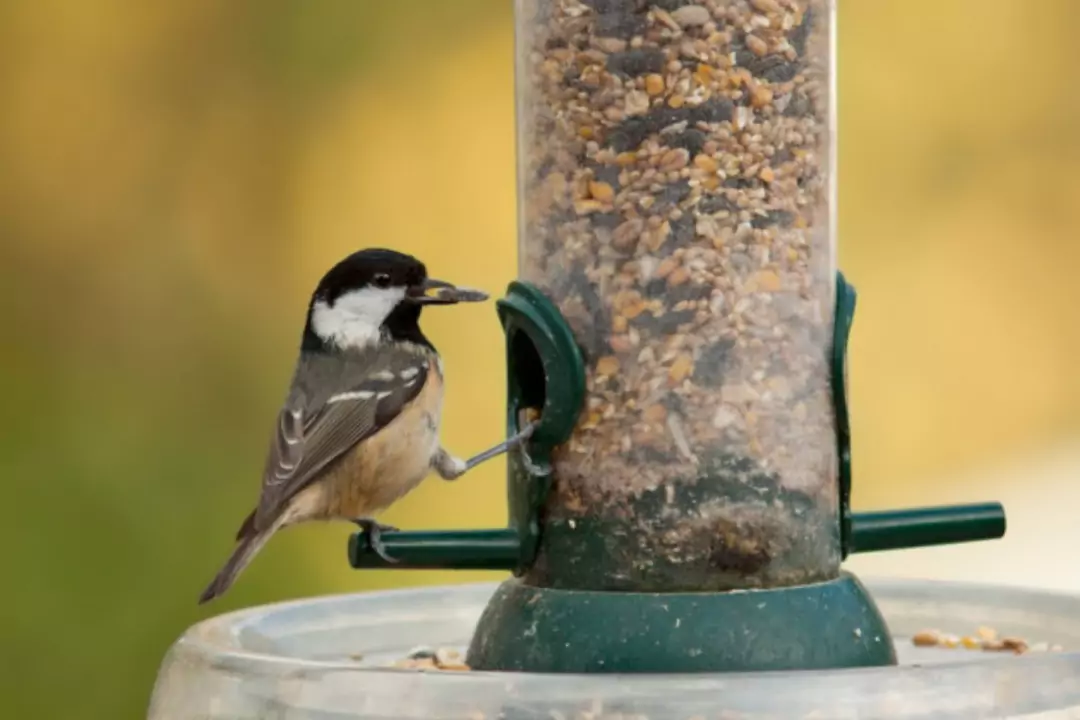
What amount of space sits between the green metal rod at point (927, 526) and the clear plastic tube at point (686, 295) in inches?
5.1

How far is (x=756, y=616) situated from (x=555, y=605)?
313 millimetres

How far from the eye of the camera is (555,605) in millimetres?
3461

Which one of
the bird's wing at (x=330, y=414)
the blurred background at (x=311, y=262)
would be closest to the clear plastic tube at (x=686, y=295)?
the bird's wing at (x=330, y=414)

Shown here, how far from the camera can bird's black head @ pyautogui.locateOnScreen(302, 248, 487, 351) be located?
407cm

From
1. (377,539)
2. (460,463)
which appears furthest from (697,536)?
(460,463)

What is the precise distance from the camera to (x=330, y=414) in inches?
156

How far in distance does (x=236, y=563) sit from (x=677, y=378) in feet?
2.92

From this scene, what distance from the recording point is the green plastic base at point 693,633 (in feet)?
11.0

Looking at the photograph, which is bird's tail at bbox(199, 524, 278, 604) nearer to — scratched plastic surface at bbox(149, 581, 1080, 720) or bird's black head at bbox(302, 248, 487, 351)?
bird's black head at bbox(302, 248, 487, 351)

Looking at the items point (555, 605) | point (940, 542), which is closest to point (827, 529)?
point (940, 542)

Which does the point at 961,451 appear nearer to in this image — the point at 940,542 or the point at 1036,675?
the point at 940,542

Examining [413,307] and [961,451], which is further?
[961,451]

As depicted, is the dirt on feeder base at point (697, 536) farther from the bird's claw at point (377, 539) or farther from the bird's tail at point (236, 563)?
the bird's tail at point (236, 563)

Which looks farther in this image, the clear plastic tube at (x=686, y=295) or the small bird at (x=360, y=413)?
the small bird at (x=360, y=413)
